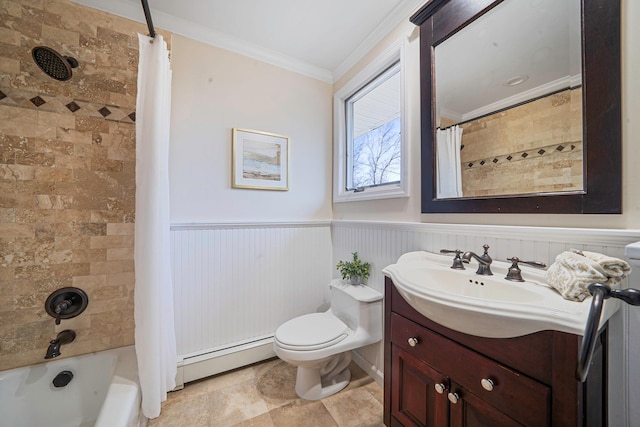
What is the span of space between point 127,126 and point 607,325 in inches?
96.4

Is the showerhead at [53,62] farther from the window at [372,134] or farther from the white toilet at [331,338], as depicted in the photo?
the white toilet at [331,338]

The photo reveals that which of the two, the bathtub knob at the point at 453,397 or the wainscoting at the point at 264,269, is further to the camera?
the wainscoting at the point at 264,269

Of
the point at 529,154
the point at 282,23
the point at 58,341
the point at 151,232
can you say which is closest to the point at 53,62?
the point at 151,232

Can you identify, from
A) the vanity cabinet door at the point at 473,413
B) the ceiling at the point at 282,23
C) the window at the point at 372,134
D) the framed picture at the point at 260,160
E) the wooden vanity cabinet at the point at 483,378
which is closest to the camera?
the wooden vanity cabinet at the point at 483,378

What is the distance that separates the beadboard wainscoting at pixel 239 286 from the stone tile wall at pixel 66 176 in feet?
1.11

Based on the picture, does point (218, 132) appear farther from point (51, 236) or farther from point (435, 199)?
point (435, 199)

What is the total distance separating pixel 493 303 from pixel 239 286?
5.35 feet

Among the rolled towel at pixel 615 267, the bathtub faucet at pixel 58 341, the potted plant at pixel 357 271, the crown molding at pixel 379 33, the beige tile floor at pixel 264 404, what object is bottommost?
the beige tile floor at pixel 264 404

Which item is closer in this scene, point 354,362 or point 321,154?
point 354,362

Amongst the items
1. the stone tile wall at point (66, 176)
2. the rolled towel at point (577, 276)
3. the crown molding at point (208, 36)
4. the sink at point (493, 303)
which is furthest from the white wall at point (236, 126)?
the rolled towel at point (577, 276)

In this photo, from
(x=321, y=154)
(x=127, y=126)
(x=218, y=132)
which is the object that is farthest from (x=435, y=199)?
(x=127, y=126)

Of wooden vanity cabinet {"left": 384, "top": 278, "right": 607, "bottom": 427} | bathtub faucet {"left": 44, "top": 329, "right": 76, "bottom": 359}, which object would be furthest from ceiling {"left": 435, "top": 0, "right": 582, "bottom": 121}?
bathtub faucet {"left": 44, "top": 329, "right": 76, "bottom": 359}

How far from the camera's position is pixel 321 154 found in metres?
2.23

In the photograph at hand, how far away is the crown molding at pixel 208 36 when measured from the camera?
4.98 feet
